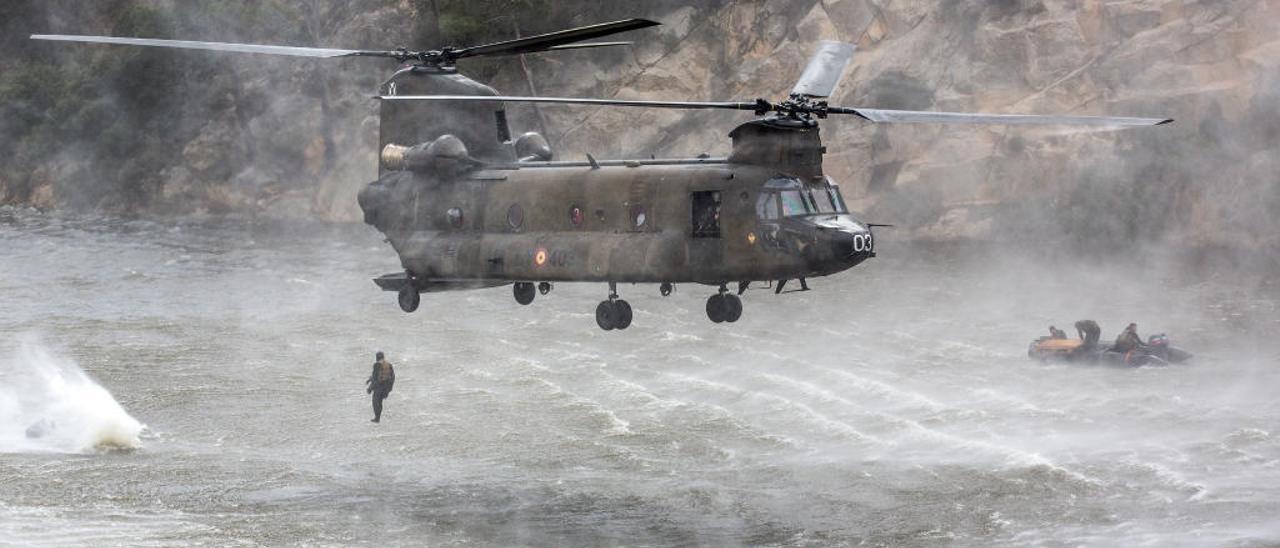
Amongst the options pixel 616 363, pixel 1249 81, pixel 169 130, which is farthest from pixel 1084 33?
pixel 169 130

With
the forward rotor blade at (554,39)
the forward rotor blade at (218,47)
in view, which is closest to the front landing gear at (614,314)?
the forward rotor blade at (554,39)

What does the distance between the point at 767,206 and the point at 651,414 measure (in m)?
40.4

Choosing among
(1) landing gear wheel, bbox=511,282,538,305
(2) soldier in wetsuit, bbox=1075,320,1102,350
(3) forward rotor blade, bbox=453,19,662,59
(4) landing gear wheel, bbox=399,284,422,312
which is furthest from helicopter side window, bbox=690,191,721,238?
(2) soldier in wetsuit, bbox=1075,320,1102,350

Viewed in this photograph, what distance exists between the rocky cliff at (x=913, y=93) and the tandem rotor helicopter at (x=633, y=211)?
203ft

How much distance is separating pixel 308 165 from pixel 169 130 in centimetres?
1252

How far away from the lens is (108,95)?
123 metres

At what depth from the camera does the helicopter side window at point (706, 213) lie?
33.0 meters

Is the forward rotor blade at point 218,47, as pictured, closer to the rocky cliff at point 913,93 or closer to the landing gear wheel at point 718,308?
the landing gear wheel at point 718,308

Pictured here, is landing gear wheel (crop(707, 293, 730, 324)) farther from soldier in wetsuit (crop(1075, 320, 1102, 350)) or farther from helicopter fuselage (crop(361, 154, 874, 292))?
soldier in wetsuit (crop(1075, 320, 1102, 350))

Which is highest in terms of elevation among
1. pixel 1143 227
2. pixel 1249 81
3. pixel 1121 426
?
pixel 1249 81

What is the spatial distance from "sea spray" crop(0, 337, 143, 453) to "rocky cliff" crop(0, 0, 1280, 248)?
30741 millimetres

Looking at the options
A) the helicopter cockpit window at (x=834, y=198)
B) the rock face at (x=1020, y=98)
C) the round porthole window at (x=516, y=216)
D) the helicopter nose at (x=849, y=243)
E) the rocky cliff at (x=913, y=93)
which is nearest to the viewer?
the helicopter nose at (x=849, y=243)

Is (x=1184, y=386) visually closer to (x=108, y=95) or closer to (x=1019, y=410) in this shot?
(x=1019, y=410)

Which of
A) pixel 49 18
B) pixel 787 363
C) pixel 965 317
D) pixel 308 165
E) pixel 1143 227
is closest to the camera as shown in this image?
pixel 787 363
